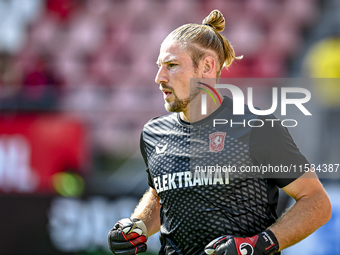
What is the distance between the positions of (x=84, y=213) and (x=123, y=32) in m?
4.11

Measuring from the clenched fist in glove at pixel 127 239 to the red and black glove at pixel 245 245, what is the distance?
59cm

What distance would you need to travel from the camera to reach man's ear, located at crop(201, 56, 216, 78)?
116 inches

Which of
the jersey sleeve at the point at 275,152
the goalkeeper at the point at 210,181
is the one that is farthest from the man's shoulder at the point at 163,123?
the jersey sleeve at the point at 275,152

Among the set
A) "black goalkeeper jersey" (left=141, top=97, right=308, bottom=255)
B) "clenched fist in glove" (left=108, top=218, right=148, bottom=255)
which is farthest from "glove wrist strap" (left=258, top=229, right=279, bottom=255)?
"clenched fist in glove" (left=108, top=218, right=148, bottom=255)

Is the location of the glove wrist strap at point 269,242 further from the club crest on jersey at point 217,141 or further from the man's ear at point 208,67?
the man's ear at point 208,67

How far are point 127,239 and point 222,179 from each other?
71 centimetres

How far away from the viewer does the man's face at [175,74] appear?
2883 millimetres

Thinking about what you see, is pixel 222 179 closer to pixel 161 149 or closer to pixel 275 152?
pixel 275 152

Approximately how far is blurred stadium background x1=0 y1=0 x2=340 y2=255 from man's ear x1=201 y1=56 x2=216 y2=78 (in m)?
2.45

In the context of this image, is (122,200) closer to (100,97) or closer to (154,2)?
(100,97)

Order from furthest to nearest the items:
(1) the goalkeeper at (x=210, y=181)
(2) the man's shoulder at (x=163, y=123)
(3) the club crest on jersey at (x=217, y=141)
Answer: (2) the man's shoulder at (x=163, y=123), (3) the club crest on jersey at (x=217, y=141), (1) the goalkeeper at (x=210, y=181)

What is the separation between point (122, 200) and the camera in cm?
538

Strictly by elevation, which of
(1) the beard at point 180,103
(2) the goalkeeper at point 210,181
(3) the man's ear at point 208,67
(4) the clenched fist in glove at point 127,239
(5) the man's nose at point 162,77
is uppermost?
(3) the man's ear at point 208,67

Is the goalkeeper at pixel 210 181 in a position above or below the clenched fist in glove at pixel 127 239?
above
